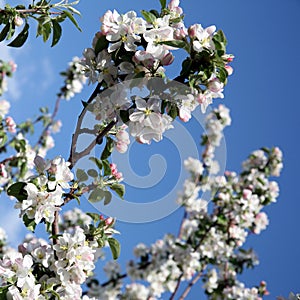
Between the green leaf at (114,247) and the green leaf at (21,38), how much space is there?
2.70 feet

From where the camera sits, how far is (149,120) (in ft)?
4.91

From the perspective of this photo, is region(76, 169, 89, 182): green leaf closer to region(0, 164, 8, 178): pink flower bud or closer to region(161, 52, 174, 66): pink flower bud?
region(161, 52, 174, 66): pink flower bud

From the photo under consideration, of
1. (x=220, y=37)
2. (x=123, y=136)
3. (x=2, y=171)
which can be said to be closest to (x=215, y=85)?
(x=220, y=37)

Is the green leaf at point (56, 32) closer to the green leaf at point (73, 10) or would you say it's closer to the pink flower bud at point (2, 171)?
the green leaf at point (73, 10)

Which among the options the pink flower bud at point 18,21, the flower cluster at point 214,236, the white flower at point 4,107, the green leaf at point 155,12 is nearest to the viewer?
the green leaf at point 155,12

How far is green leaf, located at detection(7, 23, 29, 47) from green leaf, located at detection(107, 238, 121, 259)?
0.82 metres

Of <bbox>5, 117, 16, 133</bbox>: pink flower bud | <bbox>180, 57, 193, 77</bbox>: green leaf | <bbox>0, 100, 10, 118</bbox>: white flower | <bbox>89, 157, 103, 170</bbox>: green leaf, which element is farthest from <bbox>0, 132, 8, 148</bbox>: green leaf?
<bbox>180, 57, 193, 77</bbox>: green leaf

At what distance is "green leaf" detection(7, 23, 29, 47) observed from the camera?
1812mm

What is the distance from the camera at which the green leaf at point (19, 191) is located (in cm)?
154

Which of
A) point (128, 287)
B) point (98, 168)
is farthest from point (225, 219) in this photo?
point (98, 168)

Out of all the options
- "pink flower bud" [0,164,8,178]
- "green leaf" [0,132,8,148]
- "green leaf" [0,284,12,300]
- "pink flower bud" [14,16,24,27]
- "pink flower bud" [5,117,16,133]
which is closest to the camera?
"green leaf" [0,284,12,300]

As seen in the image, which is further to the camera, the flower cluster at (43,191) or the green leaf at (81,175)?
the green leaf at (81,175)

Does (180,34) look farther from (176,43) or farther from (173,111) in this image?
(173,111)

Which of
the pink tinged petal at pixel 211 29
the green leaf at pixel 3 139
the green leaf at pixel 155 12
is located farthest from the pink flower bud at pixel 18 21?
the green leaf at pixel 3 139
